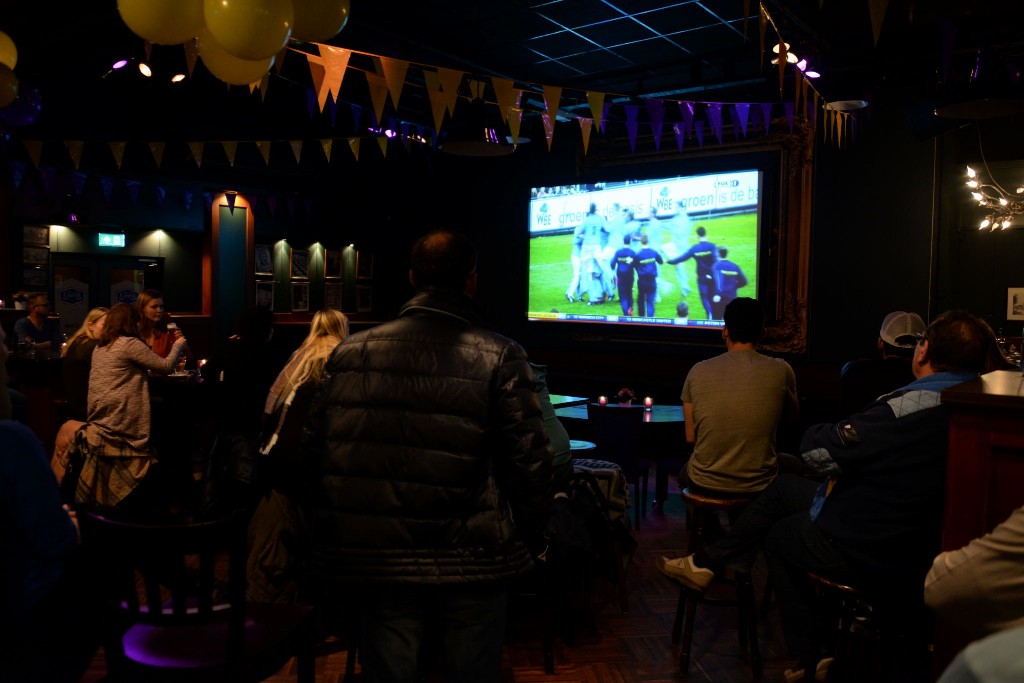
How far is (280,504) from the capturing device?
304 cm

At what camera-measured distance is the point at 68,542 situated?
1792 millimetres

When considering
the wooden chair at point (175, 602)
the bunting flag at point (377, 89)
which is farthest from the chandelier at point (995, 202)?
the wooden chair at point (175, 602)

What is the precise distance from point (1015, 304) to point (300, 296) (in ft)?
31.0

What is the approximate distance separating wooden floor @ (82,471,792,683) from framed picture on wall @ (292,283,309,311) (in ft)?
29.9

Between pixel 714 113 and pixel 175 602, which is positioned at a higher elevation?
pixel 714 113

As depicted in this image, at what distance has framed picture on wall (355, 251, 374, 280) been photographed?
12.5m

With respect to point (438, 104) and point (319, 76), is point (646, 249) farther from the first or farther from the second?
point (319, 76)

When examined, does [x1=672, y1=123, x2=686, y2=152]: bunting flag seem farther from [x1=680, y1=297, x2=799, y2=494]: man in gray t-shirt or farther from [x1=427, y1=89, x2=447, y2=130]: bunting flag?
[x1=680, y1=297, x2=799, y2=494]: man in gray t-shirt

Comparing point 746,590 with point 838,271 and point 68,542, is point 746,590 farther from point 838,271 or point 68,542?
point 838,271

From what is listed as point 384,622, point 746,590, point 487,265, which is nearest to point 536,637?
point 746,590

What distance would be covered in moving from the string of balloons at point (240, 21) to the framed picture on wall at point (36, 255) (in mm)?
7952

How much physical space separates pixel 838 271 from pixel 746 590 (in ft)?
17.3

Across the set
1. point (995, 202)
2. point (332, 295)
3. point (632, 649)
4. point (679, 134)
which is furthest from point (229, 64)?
point (332, 295)

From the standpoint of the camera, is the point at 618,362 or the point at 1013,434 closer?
the point at 1013,434
